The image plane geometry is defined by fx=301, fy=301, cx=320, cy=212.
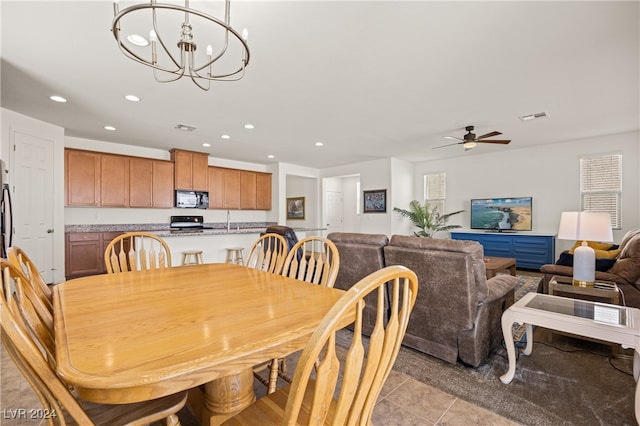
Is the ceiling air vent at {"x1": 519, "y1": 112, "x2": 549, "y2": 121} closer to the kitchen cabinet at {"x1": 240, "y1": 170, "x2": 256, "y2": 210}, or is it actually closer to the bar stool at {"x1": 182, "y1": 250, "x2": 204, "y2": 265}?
the bar stool at {"x1": 182, "y1": 250, "x2": 204, "y2": 265}

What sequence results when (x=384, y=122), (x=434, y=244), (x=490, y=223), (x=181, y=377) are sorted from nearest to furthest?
1. (x=181, y=377)
2. (x=434, y=244)
3. (x=384, y=122)
4. (x=490, y=223)

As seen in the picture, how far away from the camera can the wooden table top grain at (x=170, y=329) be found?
2.34 ft

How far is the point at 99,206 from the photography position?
5.27 m

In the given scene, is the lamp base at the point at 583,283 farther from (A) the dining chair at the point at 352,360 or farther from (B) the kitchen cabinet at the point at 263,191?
(B) the kitchen cabinet at the point at 263,191

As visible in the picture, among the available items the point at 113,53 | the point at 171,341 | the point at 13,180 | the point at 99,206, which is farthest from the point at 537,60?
→ the point at 99,206

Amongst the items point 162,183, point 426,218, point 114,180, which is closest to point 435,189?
point 426,218

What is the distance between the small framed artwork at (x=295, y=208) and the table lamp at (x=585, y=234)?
270 inches

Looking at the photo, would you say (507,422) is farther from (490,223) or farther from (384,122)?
(490,223)

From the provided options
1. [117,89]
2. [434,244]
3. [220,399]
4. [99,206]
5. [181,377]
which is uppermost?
[117,89]

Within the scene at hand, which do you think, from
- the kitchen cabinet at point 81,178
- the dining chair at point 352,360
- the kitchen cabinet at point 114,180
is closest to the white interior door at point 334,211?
the kitchen cabinet at point 114,180

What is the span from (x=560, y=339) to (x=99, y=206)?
665 centimetres

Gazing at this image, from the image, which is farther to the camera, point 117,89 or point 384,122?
point 384,122

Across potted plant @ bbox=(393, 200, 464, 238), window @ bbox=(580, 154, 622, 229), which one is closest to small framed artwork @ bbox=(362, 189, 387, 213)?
potted plant @ bbox=(393, 200, 464, 238)

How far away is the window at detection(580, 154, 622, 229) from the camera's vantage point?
17.0ft
